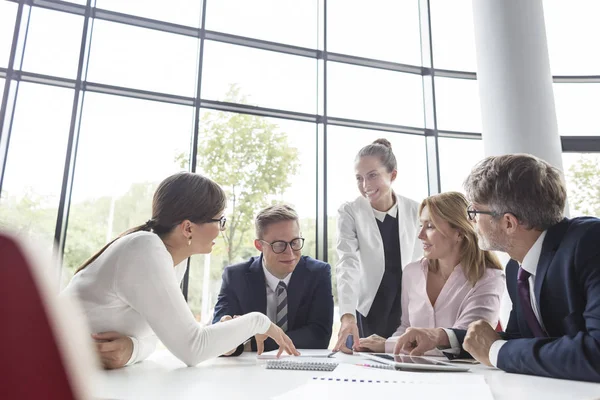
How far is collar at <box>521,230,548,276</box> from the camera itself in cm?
138

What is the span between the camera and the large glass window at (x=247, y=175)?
418 centimetres

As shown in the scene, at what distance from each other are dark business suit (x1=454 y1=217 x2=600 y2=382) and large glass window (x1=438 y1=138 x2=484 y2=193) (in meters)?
3.87

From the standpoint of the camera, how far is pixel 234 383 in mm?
1062

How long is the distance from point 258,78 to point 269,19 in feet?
2.44

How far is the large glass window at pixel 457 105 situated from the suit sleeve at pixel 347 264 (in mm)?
2994

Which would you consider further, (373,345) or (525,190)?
(373,345)

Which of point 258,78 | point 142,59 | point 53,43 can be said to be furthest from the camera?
point 258,78

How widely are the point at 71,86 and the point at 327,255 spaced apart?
9.44 feet

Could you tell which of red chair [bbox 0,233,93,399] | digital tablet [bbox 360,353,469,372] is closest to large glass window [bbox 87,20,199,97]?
digital tablet [bbox 360,353,469,372]

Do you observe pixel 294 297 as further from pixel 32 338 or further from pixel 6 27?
pixel 6 27

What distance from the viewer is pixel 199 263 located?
13.7 feet

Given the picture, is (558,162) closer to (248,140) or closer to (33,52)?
(248,140)

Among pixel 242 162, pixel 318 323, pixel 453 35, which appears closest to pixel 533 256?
pixel 318 323

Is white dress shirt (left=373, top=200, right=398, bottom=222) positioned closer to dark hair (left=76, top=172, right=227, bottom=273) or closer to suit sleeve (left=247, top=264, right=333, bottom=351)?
A: suit sleeve (left=247, top=264, right=333, bottom=351)
